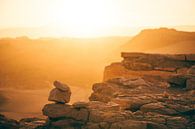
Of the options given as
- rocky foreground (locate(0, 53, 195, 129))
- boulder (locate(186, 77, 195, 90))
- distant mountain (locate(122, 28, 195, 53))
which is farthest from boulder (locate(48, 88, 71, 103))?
distant mountain (locate(122, 28, 195, 53))

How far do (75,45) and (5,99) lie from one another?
223ft

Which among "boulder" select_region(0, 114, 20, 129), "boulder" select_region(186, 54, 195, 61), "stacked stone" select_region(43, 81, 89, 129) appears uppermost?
"boulder" select_region(186, 54, 195, 61)

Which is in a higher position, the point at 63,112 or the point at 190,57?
the point at 190,57

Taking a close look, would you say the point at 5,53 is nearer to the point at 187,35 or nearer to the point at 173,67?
the point at 187,35

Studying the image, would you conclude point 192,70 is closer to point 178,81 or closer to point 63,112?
point 178,81

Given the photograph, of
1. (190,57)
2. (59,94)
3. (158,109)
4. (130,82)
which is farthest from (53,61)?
(158,109)

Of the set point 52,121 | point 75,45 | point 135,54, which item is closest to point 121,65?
point 135,54

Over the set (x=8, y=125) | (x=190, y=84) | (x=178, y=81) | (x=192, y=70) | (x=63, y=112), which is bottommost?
(x=8, y=125)

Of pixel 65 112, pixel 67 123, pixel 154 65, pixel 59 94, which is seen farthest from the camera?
pixel 154 65

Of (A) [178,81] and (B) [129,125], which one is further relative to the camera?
(A) [178,81]

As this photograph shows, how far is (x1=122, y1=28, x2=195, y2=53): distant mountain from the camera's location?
93.1 meters

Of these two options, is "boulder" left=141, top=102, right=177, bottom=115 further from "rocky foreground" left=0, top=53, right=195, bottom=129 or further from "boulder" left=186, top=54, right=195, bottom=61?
"boulder" left=186, top=54, right=195, bottom=61

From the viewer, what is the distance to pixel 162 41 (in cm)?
10244

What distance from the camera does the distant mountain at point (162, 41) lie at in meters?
93.1
